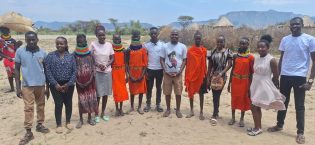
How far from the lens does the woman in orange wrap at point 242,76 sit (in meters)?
5.53

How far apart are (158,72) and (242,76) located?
5.51 ft

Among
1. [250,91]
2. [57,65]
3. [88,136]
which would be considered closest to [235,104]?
[250,91]

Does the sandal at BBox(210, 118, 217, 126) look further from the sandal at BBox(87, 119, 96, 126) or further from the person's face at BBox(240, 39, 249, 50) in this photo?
the sandal at BBox(87, 119, 96, 126)

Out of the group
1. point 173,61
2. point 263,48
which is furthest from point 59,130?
point 263,48

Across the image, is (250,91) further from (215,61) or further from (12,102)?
(12,102)

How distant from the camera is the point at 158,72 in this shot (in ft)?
21.0

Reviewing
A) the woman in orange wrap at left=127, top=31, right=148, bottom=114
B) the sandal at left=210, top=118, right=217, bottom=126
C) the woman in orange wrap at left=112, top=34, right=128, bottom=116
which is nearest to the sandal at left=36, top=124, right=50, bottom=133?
the woman in orange wrap at left=112, top=34, right=128, bottom=116

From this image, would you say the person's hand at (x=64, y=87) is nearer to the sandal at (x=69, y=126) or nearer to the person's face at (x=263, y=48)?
the sandal at (x=69, y=126)

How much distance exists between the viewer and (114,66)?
240 inches

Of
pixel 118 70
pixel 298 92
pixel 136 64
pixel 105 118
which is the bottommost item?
pixel 105 118

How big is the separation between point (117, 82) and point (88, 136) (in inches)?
49.1

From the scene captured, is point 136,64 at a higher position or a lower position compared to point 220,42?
lower

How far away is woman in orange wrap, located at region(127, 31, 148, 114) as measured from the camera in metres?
6.25

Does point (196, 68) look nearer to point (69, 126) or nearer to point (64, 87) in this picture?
point (64, 87)
